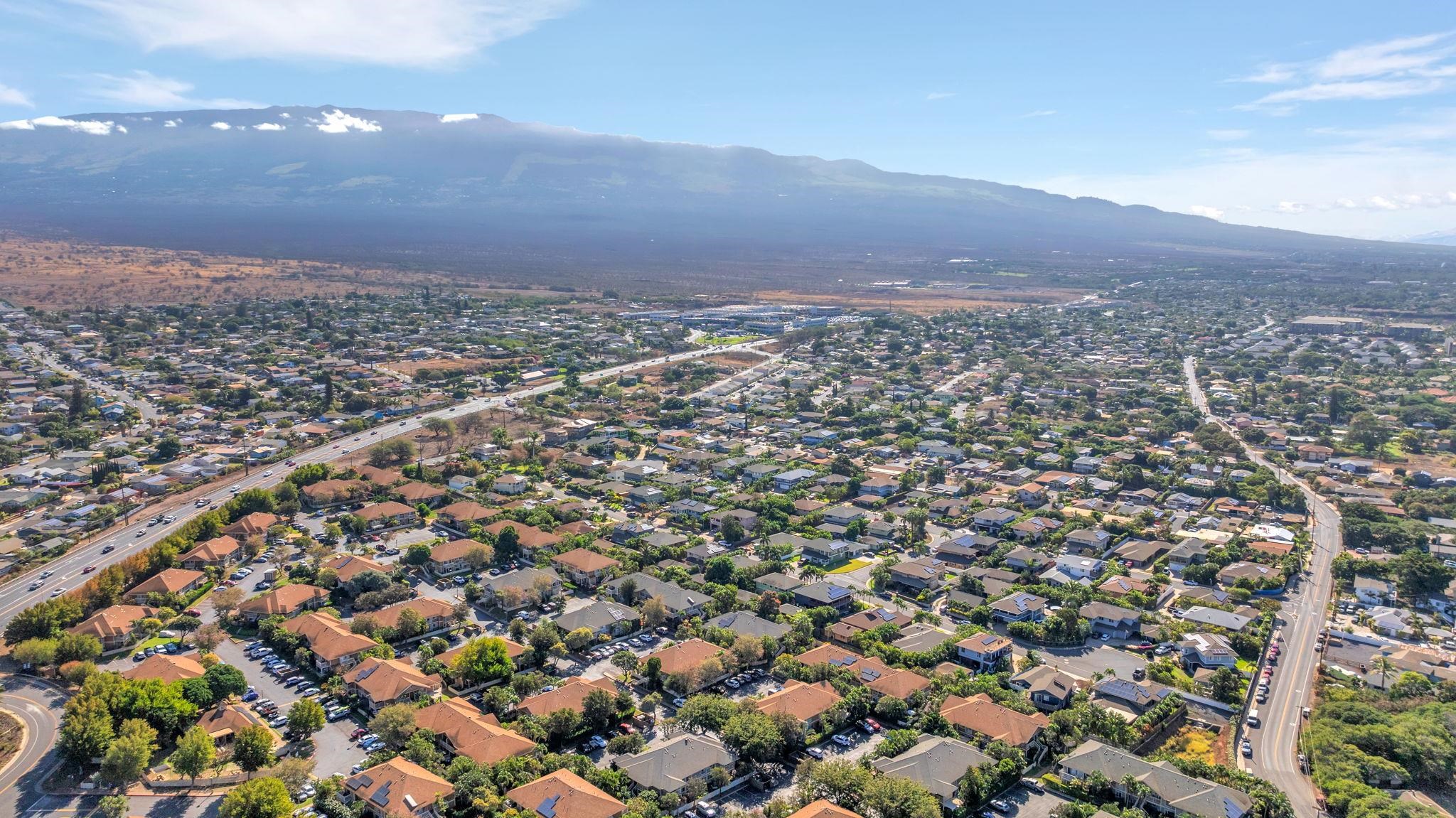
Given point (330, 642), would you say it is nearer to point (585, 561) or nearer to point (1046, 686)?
point (585, 561)

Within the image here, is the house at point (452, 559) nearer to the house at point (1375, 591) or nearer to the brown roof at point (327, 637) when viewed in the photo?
the brown roof at point (327, 637)

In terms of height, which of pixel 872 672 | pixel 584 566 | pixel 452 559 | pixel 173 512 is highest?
pixel 872 672

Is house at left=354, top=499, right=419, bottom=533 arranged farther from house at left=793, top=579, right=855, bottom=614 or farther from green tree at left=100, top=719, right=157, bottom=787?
house at left=793, top=579, right=855, bottom=614

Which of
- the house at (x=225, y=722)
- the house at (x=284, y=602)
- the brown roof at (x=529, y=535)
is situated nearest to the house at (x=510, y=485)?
the brown roof at (x=529, y=535)

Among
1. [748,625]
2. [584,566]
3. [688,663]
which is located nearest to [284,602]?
[584,566]

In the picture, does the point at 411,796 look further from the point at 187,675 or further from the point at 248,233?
the point at 248,233

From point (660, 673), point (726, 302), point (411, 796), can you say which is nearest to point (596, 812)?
point (411, 796)
